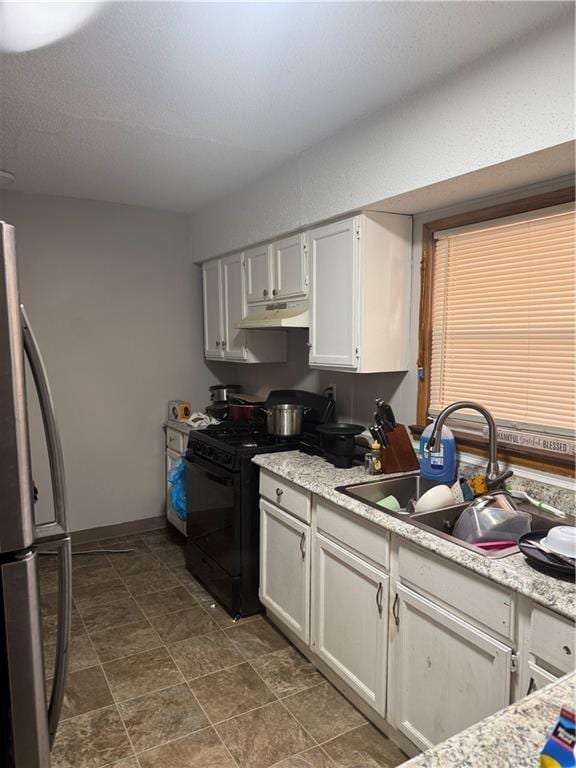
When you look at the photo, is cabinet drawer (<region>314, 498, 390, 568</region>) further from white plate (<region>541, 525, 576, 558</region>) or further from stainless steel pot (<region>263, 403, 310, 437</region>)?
stainless steel pot (<region>263, 403, 310, 437</region>)

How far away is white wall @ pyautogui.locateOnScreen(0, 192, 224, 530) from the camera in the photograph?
3676 mm

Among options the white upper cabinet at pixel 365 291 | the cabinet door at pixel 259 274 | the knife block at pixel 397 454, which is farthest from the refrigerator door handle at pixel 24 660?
the cabinet door at pixel 259 274

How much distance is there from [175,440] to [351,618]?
221 cm

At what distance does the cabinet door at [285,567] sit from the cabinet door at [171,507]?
1.23 m

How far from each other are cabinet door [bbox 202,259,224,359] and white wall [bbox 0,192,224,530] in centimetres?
17

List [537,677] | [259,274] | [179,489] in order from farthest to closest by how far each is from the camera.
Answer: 1. [179,489]
2. [259,274]
3. [537,677]

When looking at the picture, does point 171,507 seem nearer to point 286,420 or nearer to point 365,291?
point 286,420

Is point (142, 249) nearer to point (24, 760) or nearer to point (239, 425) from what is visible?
point (239, 425)

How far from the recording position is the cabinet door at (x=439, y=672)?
1521mm

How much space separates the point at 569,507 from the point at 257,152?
2193 mm

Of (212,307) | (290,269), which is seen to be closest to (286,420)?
(290,269)

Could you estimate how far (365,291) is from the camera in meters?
2.48

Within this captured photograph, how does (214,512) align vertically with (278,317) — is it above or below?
below

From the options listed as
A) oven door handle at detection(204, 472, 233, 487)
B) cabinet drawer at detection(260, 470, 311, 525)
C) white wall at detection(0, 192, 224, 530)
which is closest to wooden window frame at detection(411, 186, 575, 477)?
cabinet drawer at detection(260, 470, 311, 525)
